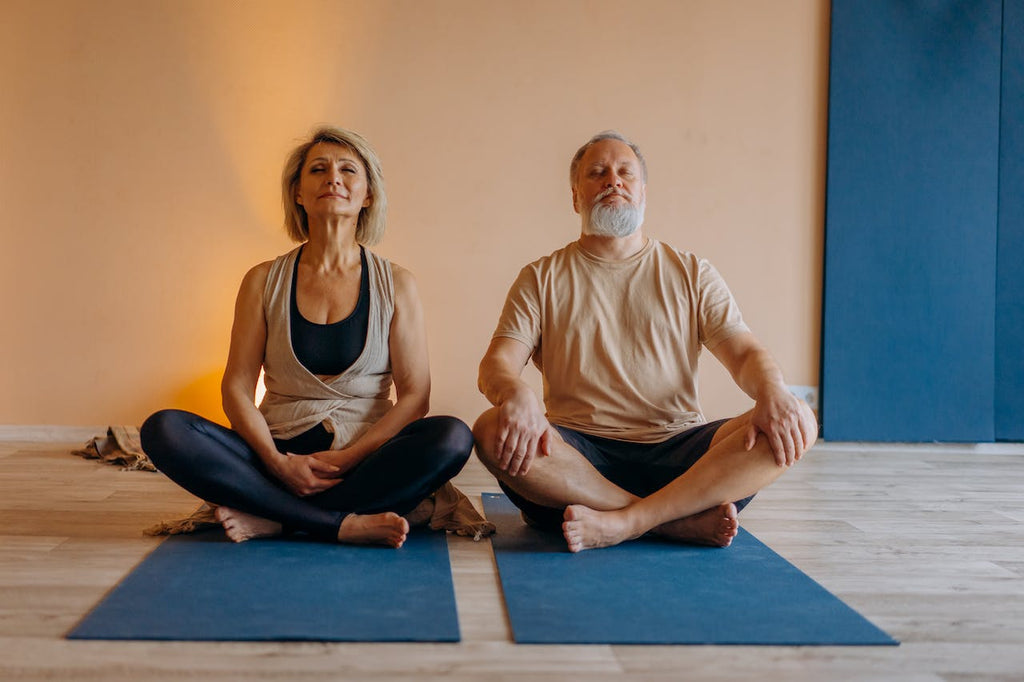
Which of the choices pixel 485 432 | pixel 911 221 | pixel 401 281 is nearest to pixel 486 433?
pixel 485 432

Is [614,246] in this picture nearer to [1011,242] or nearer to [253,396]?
[253,396]

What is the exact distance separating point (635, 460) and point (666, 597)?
0.61m

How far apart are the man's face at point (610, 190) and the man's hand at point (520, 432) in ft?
1.93

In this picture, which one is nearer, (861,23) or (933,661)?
(933,661)

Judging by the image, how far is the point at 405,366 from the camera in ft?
8.76

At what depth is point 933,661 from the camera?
5.51 feet

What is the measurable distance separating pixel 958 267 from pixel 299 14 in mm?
3283

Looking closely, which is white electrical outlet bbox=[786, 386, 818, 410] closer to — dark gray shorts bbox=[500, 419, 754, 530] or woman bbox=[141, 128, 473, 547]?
dark gray shorts bbox=[500, 419, 754, 530]

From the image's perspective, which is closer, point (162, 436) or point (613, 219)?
point (162, 436)

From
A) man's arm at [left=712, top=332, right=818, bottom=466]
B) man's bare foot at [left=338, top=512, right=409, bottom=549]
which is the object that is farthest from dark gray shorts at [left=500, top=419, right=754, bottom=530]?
man's bare foot at [left=338, top=512, right=409, bottom=549]

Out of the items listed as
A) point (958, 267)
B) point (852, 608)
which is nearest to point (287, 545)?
point (852, 608)

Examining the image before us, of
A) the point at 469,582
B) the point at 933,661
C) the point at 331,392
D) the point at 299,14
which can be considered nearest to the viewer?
the point at 933,661

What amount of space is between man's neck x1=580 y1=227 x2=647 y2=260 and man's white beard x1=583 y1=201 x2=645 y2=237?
45mm

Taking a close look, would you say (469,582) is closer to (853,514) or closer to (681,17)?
(853,514)
